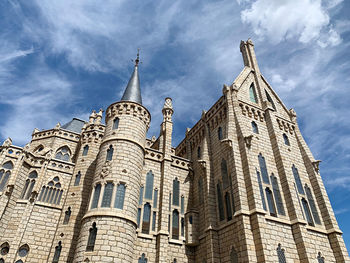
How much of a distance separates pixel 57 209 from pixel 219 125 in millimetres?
15409

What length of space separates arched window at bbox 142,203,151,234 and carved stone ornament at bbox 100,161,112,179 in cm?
416

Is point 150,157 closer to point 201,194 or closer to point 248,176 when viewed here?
point 201,194

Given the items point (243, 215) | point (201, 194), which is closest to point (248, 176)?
point (243, 215)

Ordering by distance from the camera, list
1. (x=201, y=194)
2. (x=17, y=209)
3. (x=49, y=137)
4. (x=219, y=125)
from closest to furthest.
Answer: (x=17, y=209) → (x=201, y=194) → (x=219, y=125) → (x=49, y=137)

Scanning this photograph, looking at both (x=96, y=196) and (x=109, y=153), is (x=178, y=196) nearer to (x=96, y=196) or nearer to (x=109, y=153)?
(x=109, y=153)

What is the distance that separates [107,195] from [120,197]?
903 millimetres

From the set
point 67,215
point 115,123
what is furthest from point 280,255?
point 67,215

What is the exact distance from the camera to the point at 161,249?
17266 mm

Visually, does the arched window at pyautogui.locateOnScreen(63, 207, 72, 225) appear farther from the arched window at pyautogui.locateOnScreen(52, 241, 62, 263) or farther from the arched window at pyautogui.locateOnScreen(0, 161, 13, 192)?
the arched window at pyautogui.locateOnScreen(0, 161, 13, 192)

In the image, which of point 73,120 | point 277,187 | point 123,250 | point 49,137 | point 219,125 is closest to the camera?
point 123,250

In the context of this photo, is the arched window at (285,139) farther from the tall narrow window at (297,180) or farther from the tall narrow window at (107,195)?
the tall narrow window at (107,195)

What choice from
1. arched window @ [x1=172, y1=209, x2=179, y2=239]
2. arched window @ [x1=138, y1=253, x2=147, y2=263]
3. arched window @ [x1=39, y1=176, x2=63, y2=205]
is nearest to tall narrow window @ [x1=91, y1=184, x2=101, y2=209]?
arched window @ [x1=138, y1=253, x2=147, y2=263]

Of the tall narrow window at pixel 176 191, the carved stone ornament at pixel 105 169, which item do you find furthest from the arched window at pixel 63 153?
the tall narrow window at pixel 176 191

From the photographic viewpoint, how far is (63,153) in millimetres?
27766
